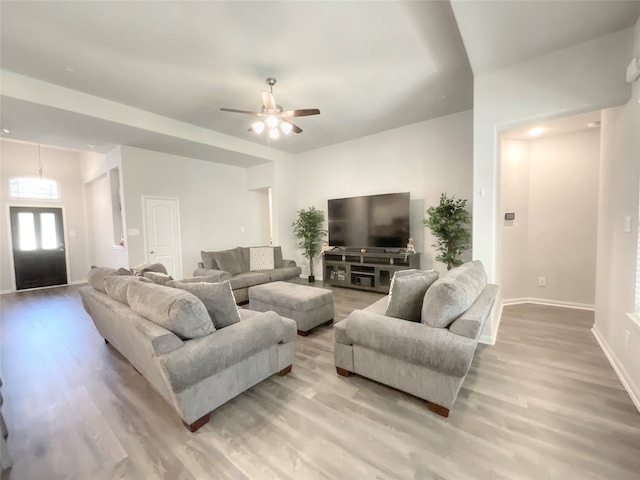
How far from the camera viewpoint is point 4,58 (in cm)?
270

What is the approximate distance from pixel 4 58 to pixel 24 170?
15.5ft

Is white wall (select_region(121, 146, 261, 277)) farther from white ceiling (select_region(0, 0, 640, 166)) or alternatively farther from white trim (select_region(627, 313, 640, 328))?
white trim (select_region(627, 313, 640, 328))

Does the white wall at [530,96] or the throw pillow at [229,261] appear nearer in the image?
the white wall at [530,96]

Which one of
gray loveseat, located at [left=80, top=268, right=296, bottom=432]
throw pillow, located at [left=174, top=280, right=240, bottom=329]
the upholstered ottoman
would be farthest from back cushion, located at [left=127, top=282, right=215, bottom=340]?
the upholstered ottoman

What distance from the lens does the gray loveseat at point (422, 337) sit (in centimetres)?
171

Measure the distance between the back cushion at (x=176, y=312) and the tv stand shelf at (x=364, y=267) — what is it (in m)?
3.50

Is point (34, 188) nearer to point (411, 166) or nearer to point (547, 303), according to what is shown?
point (411, 166)

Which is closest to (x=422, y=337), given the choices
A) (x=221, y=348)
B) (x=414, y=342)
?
(x=414, y=342)

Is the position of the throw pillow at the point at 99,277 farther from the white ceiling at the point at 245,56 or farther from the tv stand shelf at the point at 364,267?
the tv stand shelf at the point at 364,267

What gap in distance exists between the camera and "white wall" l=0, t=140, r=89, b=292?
18.6ft

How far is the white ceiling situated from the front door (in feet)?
9.52

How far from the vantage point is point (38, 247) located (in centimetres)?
616

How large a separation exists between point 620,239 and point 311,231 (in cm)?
465

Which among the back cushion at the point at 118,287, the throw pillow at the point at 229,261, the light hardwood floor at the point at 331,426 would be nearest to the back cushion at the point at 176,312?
the back cushion at the point at 118,287
